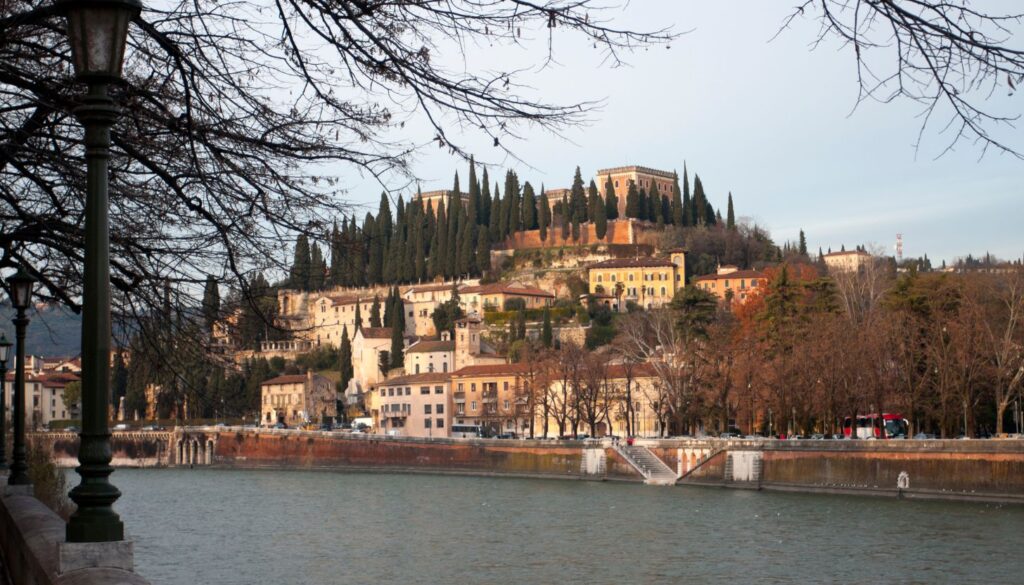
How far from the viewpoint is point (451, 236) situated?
361 feet

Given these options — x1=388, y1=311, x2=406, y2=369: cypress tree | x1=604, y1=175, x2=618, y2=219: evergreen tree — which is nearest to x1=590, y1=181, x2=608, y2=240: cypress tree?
x1=604, y1=175, x2=618, y2=219: evergreen tree

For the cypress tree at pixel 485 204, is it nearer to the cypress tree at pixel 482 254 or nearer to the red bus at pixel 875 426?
the cypress tree at pixel 482 254

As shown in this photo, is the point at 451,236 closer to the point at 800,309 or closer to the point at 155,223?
the point at 800,309

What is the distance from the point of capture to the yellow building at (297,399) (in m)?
95.2

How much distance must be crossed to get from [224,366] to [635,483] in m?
42.7

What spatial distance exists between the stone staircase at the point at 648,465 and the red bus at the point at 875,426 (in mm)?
7044

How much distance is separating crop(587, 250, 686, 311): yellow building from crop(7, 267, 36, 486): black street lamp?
9487 centimetres

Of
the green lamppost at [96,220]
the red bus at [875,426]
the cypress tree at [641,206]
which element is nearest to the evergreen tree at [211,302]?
the green lamppost at [96,220]

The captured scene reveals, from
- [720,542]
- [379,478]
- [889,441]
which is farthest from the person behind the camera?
[379,478]

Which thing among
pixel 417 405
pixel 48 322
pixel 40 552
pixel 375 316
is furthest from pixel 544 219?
pixel 40 552

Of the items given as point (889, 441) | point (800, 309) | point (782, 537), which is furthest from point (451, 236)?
point (782, 537)

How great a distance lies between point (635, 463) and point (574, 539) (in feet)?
71.6

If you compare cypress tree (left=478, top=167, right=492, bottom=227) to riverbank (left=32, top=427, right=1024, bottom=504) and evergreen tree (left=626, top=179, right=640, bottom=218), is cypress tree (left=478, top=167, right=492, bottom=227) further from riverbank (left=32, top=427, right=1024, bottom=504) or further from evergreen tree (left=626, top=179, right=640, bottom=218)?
riverbank (left=32, top=427, right=1024, bottom=504)

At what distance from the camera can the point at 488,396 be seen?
78.9m
